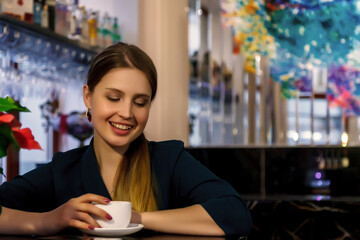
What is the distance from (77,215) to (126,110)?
0.34 meters

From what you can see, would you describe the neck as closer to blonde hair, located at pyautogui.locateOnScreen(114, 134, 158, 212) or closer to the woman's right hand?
blonde hair, located at pyautogui.locateOnScreen(114, 134, 158, 212)

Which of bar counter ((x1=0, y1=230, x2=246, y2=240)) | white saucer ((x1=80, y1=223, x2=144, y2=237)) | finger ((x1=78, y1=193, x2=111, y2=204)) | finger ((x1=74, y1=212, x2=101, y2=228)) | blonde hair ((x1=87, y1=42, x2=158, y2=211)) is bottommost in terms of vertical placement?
bar counter ((x1=0, y1=230, x2=246, y2=240))

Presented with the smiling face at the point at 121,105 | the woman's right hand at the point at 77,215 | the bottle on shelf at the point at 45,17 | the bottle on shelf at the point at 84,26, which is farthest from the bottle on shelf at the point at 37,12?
the woman's right hand at the point at 77,215

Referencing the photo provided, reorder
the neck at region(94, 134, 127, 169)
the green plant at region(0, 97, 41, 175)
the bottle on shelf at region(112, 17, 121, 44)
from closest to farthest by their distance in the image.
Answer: the green plant at region(0, 97, 41, 175)
the neck at region(94, 134, 127, 169)
the bottle on shelf at region(112, 17, 121, 44)

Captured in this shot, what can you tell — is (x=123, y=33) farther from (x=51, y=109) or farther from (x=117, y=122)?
(x=117, y=122)

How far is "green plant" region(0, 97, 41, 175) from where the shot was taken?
1.12m

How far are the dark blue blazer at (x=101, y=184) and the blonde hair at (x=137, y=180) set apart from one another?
1.4 inches

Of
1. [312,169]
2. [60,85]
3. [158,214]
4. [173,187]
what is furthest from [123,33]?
[158,214]

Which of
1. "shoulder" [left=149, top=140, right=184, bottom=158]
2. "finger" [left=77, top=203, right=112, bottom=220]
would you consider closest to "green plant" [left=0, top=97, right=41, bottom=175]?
"finger" [left=77, top=203, right=112, bottom=220]

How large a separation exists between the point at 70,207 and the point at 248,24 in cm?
232

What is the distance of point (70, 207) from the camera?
52.6 inches

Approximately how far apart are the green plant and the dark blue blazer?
1.44ft

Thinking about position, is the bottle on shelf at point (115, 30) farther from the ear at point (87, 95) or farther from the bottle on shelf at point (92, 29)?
the ear at point (87, 95)

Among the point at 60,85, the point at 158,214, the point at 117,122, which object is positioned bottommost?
the point at 158,214
